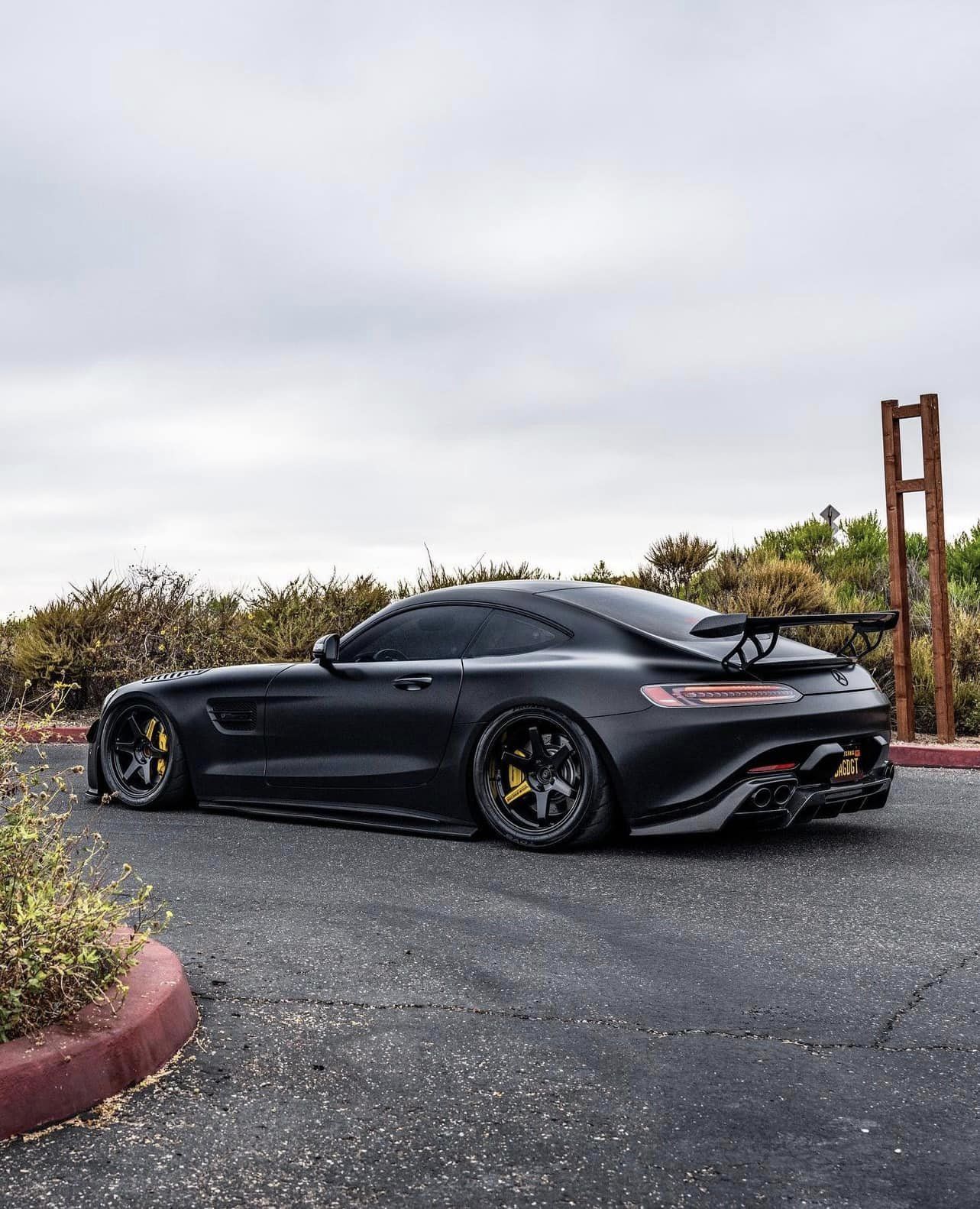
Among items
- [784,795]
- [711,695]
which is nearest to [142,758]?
[711,695]

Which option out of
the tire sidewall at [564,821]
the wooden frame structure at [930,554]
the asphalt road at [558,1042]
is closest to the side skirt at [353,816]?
the tire sidewall at [564,821]

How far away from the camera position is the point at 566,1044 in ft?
12.6

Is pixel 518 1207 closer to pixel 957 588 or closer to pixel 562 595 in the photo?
pixel 562 595

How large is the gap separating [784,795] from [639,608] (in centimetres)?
142

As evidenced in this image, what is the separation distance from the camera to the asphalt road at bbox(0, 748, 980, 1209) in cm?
301

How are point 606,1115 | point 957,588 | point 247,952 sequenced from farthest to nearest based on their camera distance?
point 957,588, point 247,952, point 606,1115

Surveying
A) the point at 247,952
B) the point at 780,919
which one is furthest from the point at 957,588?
the point at 247,952

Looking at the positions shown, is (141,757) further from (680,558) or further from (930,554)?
(680,558)

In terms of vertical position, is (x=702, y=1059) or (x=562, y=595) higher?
(x=562, y=595)

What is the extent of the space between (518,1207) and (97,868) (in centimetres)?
416

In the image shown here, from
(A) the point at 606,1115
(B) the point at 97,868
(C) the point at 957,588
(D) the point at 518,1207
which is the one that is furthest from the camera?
(C) the point at 957,588

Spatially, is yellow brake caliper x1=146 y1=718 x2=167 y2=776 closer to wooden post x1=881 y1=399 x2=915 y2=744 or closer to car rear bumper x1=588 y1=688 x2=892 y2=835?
car rear bumper x1=588 y1=688 x2=892 y2=835

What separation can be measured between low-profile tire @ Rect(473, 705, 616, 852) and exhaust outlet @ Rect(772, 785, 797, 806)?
798 millimetres

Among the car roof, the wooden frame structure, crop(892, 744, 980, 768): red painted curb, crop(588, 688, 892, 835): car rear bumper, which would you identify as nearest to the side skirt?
crop(588, 688, 892, 835): car rear bumper
